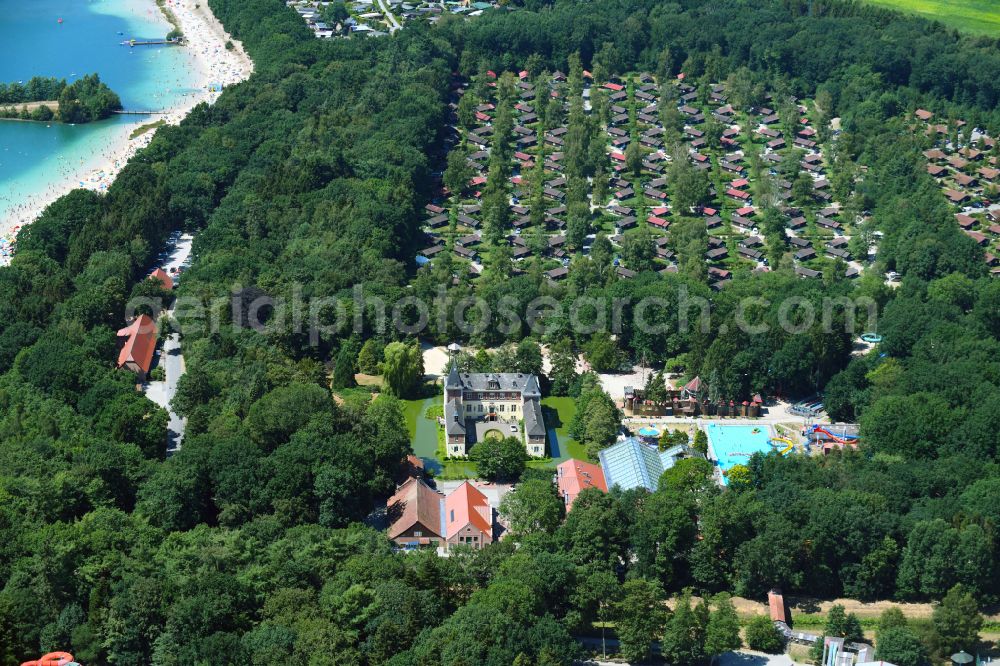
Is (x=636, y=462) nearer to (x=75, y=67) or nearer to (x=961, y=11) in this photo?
(x=75, y=67)

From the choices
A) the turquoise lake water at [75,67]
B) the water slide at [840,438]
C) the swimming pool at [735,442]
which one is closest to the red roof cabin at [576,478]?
the swimming pool at [735,442]

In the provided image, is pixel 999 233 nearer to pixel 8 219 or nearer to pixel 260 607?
pixel 260 607

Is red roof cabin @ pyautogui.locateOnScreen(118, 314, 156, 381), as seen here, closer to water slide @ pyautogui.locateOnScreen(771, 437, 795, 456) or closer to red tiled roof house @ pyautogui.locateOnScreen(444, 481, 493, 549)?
red tiled roof house @ pyautogui.locateOnScreen(444, 481, 493, 549)

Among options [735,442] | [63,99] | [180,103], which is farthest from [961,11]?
[63,99]

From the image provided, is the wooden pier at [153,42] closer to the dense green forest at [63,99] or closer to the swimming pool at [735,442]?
the dense green forest at [63,99]

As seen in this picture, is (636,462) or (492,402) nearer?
(636,462)

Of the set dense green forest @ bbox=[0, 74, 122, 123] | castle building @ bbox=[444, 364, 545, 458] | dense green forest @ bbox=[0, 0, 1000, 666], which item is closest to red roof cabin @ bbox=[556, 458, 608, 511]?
dense green forest @ bbox=[0, 0, 1000, 666]

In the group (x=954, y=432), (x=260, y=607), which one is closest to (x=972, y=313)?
(x=954, y=432)
